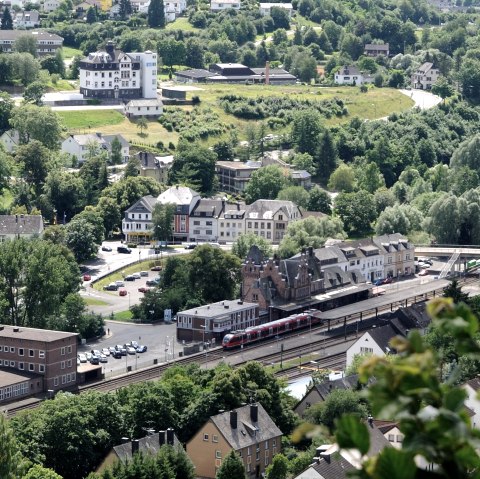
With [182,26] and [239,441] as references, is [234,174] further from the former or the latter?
[239,441]

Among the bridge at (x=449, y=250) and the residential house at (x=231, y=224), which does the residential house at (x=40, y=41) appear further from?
the bridge at (x=449, y=250)

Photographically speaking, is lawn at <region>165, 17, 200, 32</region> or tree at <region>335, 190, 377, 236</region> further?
lawn at <region>165, 17, 200, 32</region>

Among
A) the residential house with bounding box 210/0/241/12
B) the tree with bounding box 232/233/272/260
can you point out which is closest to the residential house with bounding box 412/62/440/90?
the residential house with bounding box 210/0/241/12

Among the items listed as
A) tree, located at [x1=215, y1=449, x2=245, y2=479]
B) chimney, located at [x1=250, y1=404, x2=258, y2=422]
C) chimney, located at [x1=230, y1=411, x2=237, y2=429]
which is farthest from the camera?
chimney, located at [x1=250, y1=404, x2=258, y2=422]

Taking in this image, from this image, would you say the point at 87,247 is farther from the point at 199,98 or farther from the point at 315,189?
the point at 199,98

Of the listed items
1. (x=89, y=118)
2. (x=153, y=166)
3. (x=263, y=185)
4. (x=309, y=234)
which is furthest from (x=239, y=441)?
(x=89, y=118)

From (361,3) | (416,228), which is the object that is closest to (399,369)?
(416,228)

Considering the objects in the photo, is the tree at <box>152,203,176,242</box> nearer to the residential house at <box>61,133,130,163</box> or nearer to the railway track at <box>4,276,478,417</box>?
the residential house at <box>61,133,130,163</box>
